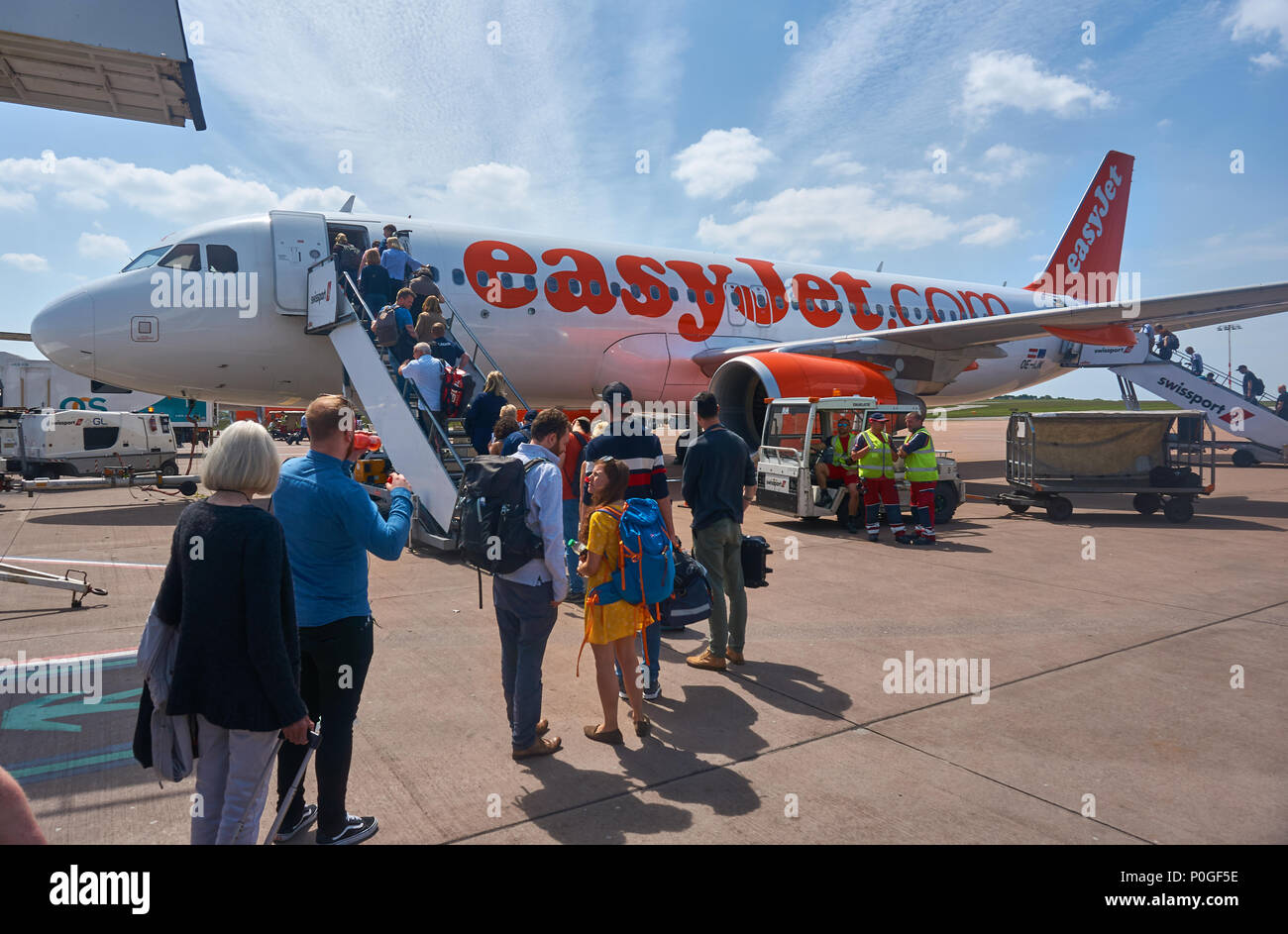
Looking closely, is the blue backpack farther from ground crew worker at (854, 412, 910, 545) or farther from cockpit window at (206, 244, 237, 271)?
cockpit window at (206, 244, 237, 271)

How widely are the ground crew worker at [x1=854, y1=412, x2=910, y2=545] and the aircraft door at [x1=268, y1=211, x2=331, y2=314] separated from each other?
7.94 m

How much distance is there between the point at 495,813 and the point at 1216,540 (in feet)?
33.1

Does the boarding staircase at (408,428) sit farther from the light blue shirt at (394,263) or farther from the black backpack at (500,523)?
the black backpack at (500,523)

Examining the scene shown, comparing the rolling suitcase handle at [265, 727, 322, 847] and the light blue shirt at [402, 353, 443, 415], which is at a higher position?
the light blue shirt at [402, 353, 443, 415]

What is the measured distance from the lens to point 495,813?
312 centimetres

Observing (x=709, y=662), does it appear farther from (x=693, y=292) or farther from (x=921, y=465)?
(x=693, y=292)

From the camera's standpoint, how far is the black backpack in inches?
138

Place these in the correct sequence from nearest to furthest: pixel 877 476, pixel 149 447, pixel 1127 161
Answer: pixel 877 476
pixel 149 447
pixel 1127 161

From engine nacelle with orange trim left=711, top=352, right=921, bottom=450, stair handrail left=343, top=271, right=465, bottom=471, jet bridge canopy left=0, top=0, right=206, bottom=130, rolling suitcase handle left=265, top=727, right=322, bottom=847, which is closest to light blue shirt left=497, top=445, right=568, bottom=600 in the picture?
rolling suitcase handle left=265, top=727, right=322, bottom=847

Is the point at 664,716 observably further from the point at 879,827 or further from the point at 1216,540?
the point at 1216,540

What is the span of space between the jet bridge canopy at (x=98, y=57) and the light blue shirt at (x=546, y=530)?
14.6 ft

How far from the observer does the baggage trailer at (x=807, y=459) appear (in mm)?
10180
